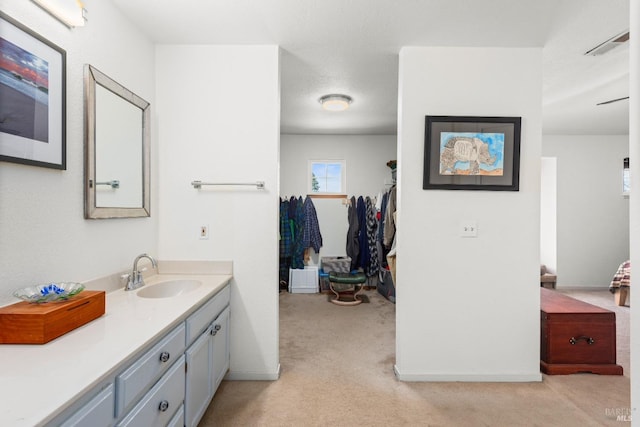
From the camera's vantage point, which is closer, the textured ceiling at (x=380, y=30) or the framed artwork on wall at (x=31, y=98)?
the framed artwork on wall at (x=31, y=98)

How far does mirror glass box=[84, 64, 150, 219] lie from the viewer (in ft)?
5.43

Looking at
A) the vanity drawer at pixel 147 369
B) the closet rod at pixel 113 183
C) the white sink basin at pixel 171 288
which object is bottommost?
the vanity drawer at pixel 147 369

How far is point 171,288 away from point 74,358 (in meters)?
1.07

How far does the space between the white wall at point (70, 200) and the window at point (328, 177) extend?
3.17 m

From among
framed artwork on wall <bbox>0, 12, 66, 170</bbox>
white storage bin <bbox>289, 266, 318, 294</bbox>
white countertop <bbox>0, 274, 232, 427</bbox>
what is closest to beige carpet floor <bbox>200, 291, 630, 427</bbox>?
white countertop <bbox>0, 274, 232, 427</bbox>

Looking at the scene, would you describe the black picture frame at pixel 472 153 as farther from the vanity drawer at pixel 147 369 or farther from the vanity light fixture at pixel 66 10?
the vanity light fixture at pixel 66 10

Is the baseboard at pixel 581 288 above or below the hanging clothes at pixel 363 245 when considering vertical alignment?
below

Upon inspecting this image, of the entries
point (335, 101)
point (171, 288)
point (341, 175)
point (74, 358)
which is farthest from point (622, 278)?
point (74, 358)

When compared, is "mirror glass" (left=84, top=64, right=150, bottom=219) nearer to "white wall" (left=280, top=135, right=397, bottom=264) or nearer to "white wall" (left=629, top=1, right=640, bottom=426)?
"white wall" (left=629, top=1, right=640, bottom=426)

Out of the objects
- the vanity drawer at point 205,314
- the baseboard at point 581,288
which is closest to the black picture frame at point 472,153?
the vanity drawer at point 205,314

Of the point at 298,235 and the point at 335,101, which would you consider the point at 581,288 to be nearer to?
the point at 298,235

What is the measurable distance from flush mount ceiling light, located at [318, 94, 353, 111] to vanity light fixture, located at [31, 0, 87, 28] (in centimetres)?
219

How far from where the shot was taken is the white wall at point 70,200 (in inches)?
50.6

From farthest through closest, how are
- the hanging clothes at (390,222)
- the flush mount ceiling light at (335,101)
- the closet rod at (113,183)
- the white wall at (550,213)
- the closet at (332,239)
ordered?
1. the white wall at (550,213)
2. the closet at (332,239)
3. the hanging clothes at (390,222)
4. the flush mount ceiling light at (335,101)
5. the closet rod at (113,183)
